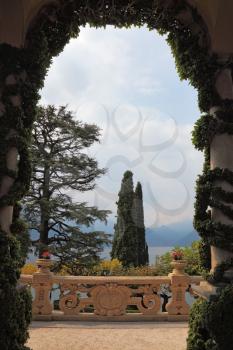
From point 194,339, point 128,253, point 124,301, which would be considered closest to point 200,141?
point 194,339

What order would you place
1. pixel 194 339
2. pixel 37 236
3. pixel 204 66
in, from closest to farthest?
pixel 194 339
pixel 204 66
pixel 37 236

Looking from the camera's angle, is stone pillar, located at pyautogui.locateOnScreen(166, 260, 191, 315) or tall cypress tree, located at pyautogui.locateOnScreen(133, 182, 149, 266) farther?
tall cypress tree, located at pyautogui.locateOnScreen(133, 182, 149, 266)

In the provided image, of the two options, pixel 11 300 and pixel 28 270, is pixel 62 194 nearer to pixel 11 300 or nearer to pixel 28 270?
pixel 28 270

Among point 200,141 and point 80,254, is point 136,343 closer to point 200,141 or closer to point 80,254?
point 200,141

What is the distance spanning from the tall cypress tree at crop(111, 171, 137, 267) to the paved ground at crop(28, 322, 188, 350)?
27.8ft

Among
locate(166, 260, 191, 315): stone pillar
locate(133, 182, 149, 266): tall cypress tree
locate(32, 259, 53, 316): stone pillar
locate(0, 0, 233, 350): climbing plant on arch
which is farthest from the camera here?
locate(133, 182, 149, 266): tall cypress tree

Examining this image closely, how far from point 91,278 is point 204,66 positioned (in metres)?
5.10

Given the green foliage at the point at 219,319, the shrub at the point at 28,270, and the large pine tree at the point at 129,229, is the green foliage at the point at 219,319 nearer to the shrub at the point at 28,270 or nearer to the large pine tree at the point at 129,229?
the shrub at the point at 28,270

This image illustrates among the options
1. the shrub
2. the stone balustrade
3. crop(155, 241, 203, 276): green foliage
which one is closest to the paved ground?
the stone balustrade

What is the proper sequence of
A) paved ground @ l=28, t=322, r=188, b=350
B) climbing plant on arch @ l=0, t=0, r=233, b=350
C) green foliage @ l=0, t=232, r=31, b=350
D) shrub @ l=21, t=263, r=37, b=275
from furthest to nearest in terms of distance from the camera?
shrub @ l=21, t=263, r=37, b=275 → paved ground @ l=28, t=322, r=188, b=350 → climbing plant on arch @ l=0, t=0, r=233, b=350 → green foliage @ l=0, t=232, r=31, b=350

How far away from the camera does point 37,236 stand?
1700cm

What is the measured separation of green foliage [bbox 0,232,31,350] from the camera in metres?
3.90

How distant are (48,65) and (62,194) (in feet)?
39.6

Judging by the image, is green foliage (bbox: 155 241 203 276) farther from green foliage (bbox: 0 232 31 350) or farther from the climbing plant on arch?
green foliage (bbox: 0 232 31 350)
